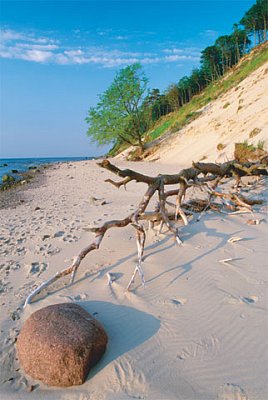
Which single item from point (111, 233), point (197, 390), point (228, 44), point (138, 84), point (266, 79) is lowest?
→ point (197, 390)

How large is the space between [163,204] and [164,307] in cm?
162

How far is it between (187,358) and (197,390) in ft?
0.83

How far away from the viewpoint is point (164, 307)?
2549 millimetres

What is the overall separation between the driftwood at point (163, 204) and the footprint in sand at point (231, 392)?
1252mm

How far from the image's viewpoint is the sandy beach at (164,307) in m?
1.82

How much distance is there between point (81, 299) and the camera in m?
2.82

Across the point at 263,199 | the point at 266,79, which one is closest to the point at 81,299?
the point at 263,199

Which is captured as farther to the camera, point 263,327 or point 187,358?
point 263,327

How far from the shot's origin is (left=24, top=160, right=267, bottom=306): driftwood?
10.4 ft

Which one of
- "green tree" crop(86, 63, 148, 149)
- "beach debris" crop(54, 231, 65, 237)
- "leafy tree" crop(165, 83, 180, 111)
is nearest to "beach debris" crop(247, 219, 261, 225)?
"beach debris" crop(54, 231, 65, 237)

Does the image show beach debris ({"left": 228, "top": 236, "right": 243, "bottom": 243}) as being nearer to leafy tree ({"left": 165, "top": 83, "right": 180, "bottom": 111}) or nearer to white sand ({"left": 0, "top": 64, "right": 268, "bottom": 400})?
white sand ({"left": 0, "top": 64, "right": 268, "bottom": 400})

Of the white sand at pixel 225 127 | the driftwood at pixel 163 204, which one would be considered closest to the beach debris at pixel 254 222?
the driftwood at pixel 163 204

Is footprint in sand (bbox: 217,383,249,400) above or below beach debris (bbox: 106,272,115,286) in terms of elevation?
below

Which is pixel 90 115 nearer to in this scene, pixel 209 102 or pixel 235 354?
pixel 209 102
